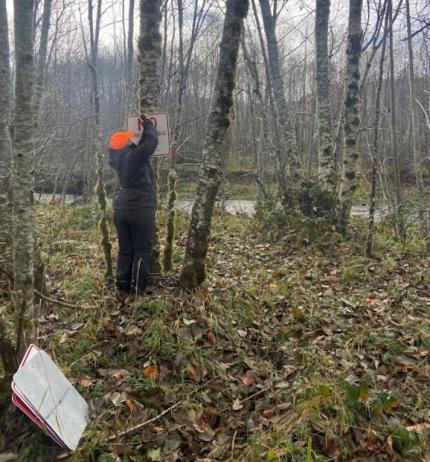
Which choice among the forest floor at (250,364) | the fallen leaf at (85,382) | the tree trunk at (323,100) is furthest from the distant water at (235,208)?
the fallen leaf at (85,382)

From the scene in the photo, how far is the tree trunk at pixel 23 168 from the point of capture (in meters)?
2.74

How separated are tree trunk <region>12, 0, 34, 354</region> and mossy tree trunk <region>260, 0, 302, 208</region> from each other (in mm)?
6431

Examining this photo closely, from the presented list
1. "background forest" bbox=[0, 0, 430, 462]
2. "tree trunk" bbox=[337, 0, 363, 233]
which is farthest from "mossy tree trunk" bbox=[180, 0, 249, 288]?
"tree trunk" bbox=[337, 0, 363, 233]

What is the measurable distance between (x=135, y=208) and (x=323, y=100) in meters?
5.71

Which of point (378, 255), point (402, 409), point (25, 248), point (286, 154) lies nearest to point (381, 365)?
point (402, 409)

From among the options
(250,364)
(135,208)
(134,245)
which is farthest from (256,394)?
(135,208)

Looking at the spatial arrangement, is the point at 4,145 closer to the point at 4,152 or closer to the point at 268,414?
the point at 4,152

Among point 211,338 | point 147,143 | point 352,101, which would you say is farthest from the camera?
point 352,101

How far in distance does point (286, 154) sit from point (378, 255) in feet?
10.4

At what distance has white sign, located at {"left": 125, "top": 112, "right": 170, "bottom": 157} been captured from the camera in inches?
175

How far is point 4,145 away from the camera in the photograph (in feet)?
15.8

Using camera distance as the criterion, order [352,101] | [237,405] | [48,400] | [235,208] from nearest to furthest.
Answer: [48,400]
[237,405]
[352,101]
[235,208]

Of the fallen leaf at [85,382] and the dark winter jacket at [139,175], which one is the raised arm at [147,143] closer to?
the dark winter jacket at [139,175]

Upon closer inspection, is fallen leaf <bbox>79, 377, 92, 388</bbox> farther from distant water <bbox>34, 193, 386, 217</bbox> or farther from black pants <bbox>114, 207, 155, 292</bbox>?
distant water <bbox>34, 193, 386, 217</bbox>
